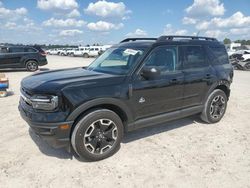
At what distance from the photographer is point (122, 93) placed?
3.86 metres

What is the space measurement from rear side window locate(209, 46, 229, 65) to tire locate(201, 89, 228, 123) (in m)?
0.68

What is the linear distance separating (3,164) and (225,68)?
4.98 meters

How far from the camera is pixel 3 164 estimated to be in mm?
3709

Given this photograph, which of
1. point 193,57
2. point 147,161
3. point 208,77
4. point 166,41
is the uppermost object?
point 166,41

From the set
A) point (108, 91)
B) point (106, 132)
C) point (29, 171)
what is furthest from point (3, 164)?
point (108, 91)

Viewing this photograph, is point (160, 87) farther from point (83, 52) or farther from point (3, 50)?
point (83, 52)

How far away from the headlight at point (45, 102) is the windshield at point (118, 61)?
1249mm

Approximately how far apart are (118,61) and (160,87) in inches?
37.8

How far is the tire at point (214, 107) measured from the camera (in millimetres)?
5407

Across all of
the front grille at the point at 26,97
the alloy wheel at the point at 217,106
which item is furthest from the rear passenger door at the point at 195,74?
the front grille at the point at 26,97

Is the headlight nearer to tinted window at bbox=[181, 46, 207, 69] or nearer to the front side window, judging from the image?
tinted window at bbox=[181, 46, 207, 69]

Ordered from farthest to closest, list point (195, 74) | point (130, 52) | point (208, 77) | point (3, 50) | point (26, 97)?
point (3, 50) → point (208, 77) → point (195, 74) → point (130, 52) → point (26, 97)

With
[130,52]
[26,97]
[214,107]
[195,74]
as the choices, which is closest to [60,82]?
[26,97]

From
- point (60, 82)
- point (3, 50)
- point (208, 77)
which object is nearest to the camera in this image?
point (60, 82)
